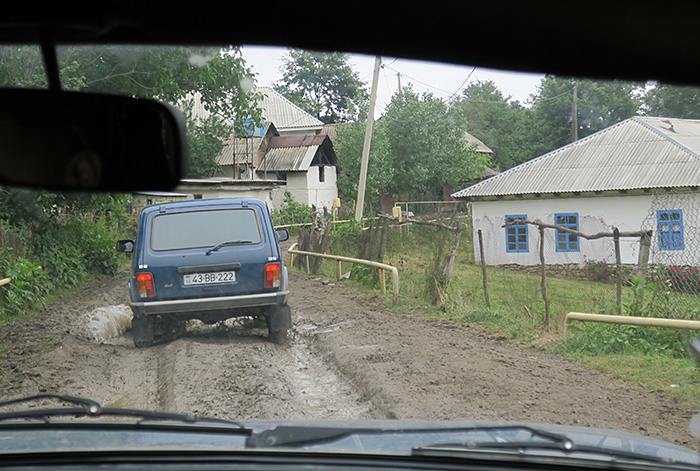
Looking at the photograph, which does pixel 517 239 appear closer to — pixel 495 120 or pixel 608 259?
pixel 608 259

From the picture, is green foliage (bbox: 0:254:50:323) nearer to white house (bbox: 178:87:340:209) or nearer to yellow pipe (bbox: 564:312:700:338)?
yellow pipe (bbox: 564:312:700:338)

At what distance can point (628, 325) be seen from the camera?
8828 mm

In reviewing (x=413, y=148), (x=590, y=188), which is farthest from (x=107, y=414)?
(x=413, y=148)

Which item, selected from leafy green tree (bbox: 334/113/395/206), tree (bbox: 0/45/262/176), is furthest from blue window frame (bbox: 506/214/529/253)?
leafy green tree (bbox: 334/113/395/206)

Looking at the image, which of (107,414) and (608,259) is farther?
(608,259)

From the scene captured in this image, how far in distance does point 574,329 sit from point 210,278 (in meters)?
4.86

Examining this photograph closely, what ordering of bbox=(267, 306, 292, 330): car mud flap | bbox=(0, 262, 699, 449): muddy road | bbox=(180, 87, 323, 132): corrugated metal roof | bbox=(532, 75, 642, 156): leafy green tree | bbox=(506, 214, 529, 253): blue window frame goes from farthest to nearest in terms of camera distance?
bbox=(180, 87, 323, 132): corrugated metal roof → bbox=(532, 75, 642, 156): leafy green tree → bbox=(506, 214, 529, 253): blue window frame → bbox=(267, 306, 292, 330): car mud flap → bbox=(0, 262, 699, 449): muddy road

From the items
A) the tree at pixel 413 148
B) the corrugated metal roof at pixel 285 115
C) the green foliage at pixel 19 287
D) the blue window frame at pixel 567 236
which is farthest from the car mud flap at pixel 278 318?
the corrugated metal roof at pixel 285 115

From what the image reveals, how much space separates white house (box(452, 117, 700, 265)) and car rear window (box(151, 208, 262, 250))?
13.2m

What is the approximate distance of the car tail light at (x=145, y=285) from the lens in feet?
28.7

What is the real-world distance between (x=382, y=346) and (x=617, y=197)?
56.2ft

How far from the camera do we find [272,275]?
909 cm

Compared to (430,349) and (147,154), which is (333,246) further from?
(147,154)

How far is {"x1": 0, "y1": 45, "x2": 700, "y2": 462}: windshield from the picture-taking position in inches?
257
